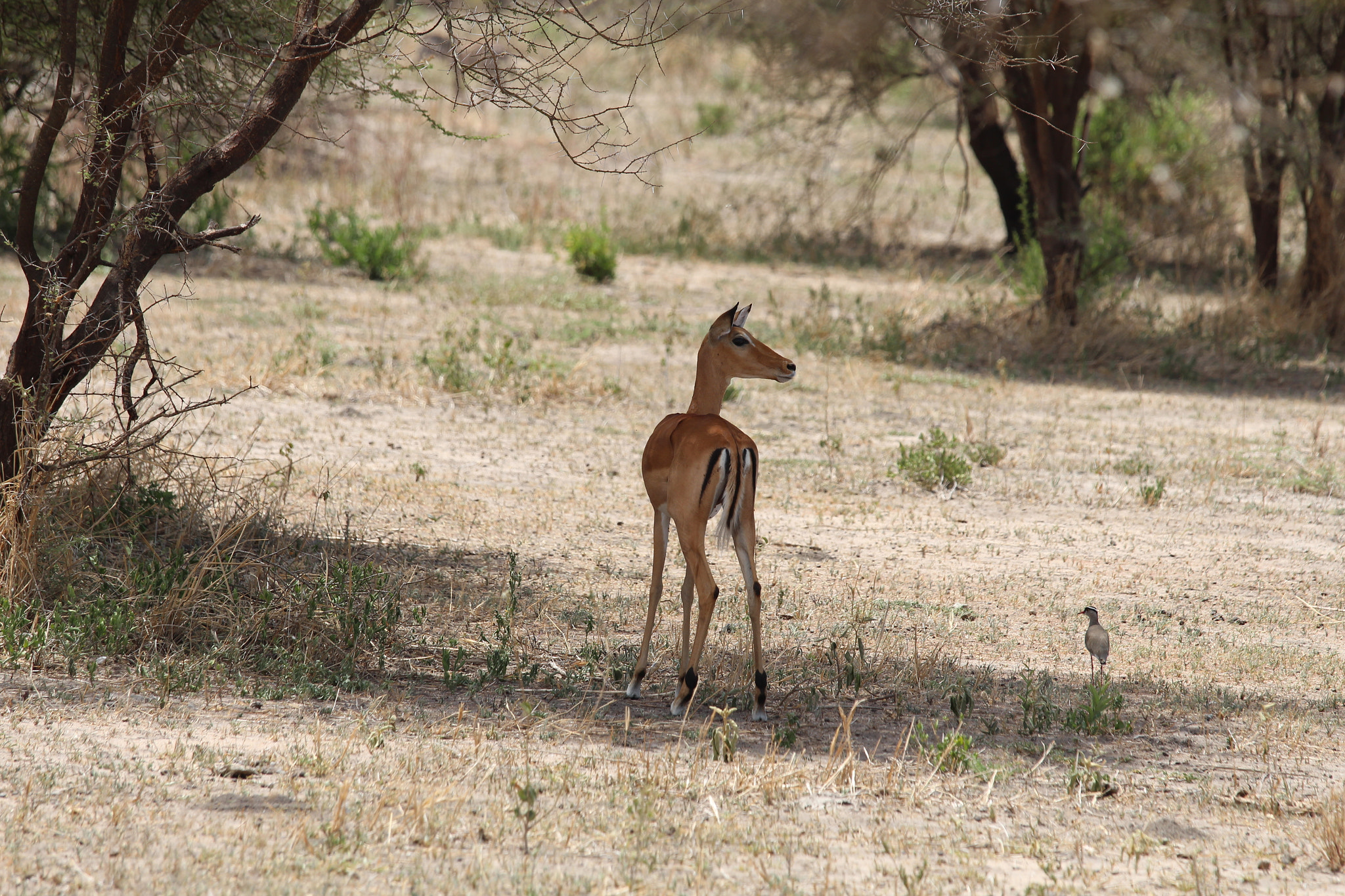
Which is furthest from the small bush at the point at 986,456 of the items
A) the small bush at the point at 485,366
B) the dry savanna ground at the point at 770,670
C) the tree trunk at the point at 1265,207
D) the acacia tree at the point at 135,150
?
the tree trunk at the point at 1265,207

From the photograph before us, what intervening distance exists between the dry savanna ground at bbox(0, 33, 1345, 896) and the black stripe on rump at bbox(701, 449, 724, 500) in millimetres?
850

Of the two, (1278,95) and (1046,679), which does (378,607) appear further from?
(1278,95)

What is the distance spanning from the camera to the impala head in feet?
16.8

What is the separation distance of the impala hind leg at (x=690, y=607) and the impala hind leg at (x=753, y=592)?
13 cm

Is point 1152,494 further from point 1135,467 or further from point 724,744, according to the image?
point 724,744

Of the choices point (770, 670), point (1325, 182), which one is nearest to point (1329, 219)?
point (1325, 182)

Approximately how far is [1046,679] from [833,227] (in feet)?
50.8

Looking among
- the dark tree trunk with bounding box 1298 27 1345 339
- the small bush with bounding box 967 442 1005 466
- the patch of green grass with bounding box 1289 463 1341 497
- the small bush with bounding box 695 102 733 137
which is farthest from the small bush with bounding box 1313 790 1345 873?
the small bush with bounding box 695 102 733 137

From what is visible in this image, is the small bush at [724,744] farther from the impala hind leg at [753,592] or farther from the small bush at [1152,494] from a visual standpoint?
the small bush at [1152,494]

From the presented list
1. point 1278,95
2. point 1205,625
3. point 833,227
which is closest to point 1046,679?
point 1205,625

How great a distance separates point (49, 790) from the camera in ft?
13.1

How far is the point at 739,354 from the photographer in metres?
5.17

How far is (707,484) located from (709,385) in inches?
24.8

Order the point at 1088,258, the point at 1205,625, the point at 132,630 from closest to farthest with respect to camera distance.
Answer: the point at 132,630 < the point at 1205,625 < the point at 1088,258
